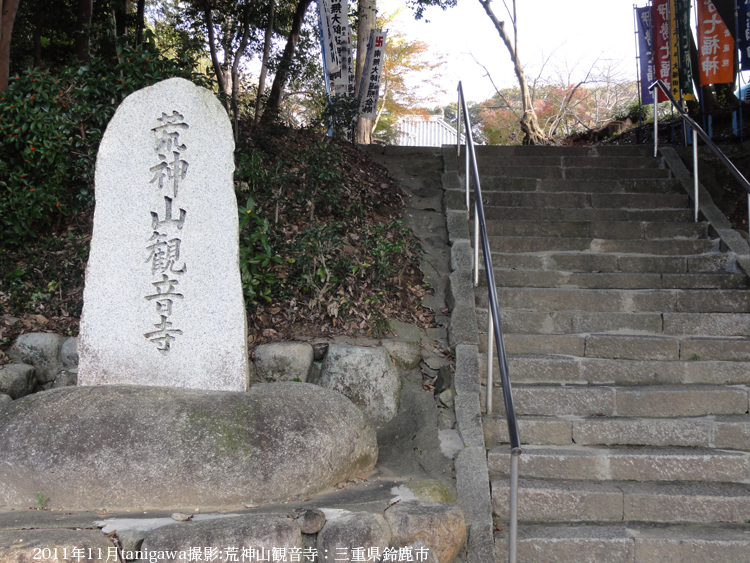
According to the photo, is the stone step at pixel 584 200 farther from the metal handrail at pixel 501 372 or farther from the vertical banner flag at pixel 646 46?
the vertical banner flag at pixel 646 46

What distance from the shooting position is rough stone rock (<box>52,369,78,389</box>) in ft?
13.5

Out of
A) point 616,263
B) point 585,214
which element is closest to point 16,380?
point 616,263

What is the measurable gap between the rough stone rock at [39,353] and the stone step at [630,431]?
3.28 m

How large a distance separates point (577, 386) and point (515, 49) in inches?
429

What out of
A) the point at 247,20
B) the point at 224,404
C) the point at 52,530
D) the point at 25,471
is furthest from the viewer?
the point at 247,20

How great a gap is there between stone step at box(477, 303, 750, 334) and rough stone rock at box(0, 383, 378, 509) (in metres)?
1.86

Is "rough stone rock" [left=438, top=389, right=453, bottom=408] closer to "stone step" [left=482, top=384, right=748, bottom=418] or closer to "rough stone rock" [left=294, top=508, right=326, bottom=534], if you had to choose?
"stone step" [left=482, top=384, right=748, bottom=418]

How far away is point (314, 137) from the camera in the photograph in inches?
292

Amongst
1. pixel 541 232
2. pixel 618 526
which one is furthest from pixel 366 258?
pixel 618 526

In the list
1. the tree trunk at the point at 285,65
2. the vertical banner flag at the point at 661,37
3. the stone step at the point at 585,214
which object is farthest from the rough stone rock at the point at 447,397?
the vertical banner flag at the point at 661,37

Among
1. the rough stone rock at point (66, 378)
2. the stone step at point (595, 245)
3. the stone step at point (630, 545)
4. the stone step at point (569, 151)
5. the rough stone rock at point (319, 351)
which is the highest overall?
the stone step at point (569, 151)

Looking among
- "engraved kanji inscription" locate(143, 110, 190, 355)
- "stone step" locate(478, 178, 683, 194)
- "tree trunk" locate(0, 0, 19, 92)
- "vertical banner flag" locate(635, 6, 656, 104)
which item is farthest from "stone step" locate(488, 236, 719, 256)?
"vertical banner flag" locate(635, 6, 656, 104)

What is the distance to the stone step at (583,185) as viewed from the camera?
244 inches

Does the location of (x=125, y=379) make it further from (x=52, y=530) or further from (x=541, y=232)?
(x=541, y=232)
